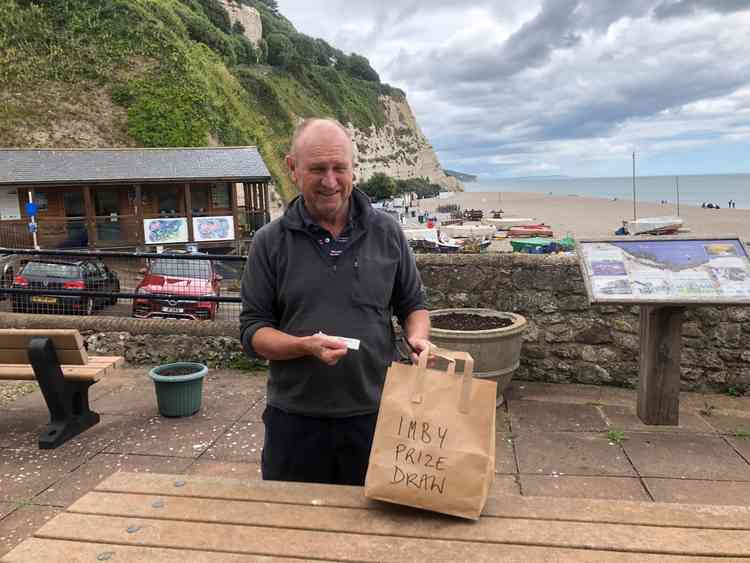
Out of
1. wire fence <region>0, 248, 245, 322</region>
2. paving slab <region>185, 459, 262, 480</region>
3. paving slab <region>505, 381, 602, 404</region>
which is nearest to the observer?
paving slab <region>185, 459, 262, 480</region>

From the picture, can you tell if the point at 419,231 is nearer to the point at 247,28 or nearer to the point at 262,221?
the point at 262,221

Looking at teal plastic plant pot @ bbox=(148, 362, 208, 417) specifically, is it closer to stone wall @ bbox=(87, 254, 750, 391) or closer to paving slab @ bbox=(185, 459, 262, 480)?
A: paving slab @ bbox=(185, 459, 262, 480)

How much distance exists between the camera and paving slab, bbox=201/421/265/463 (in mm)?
3957

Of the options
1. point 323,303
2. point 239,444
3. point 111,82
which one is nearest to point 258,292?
point 323,303

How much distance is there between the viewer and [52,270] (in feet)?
33.6

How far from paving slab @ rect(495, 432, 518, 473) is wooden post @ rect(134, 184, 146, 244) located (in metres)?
23.8

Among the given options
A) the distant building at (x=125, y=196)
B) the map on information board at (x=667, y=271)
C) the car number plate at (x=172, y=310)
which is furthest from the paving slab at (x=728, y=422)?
the distant building at (x=125, y=196)

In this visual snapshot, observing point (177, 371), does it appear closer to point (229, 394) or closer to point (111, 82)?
point (229, 394)

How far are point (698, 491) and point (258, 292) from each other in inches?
115

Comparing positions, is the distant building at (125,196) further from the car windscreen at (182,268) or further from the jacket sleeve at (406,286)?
the jacket sleeve at (406,286)

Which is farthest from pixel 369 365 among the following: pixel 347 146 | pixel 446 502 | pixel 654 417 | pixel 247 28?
pixel 247 28

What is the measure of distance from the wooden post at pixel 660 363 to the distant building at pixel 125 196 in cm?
2354

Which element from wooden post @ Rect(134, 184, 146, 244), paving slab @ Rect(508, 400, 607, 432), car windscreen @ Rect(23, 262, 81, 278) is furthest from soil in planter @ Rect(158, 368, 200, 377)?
wooden post @ Rect(134, 184, 146, 244)

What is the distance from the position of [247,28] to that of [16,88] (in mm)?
43987
